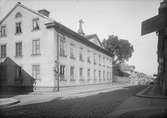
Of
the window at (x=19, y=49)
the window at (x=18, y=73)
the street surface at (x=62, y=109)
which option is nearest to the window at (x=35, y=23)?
the window at (x=19, y=49)

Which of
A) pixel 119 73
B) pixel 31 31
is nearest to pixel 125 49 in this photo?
pixel 119 73

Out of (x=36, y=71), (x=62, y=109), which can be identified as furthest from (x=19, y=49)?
(x=62, y=109)

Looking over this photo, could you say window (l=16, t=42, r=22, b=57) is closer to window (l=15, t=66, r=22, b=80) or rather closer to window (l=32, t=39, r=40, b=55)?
window (l=15, t=66, r=22, b=80)

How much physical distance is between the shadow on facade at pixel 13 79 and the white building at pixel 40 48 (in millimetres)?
147

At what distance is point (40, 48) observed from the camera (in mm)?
22750

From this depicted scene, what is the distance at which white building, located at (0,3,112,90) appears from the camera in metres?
21.9

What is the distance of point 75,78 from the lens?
88.1 feet

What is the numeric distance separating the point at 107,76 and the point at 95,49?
1089 cm

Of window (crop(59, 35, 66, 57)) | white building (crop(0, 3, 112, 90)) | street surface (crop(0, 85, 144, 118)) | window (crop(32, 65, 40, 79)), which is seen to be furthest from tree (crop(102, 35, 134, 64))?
street surface (crop(0, 85, 144, 118))

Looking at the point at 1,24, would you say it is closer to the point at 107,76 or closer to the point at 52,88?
the point at 52,88

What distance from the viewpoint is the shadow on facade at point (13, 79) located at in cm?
2308

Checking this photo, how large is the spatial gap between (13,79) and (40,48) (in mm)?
6490

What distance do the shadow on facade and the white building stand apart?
0.15 m

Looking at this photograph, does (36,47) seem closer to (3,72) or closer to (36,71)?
(36,71)
